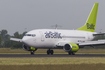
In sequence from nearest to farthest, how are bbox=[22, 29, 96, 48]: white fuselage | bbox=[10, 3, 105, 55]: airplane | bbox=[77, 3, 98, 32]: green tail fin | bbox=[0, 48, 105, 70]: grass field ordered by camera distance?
bbox=[0, 48, 105, 70]: grass field → bbox=[22, 29, 96, 48]: white fuselage → bbox=[10, 3, 105, 55]: airplane → bbox=[77, 3, 98, 32]: green tail fin

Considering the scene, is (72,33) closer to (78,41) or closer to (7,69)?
(78,41)

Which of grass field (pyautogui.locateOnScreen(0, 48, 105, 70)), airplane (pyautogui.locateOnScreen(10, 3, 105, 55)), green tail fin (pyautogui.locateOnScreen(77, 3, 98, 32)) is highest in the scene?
green tail fin (pyautogui.locateOnScreen(77, 3, 98, 32))

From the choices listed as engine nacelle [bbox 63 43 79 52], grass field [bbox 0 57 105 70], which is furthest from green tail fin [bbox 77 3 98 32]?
grass field [bbox 0 57 105 70]

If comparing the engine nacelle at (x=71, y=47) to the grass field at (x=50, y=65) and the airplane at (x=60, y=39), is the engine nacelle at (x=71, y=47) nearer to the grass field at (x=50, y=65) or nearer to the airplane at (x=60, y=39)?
the airplane at (x=60, y=39)

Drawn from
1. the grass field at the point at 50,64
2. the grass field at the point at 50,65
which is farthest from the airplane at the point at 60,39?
→ the grass field at the point at 50,65

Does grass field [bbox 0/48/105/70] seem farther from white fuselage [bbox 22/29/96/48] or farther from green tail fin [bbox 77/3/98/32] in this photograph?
green tail fin [bbox 77/3/98/32]

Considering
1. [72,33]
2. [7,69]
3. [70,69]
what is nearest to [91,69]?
[70,69]

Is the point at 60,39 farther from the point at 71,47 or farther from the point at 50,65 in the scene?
the point at 50,65

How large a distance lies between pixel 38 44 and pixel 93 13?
60.8 ft

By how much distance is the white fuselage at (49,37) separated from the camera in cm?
4775

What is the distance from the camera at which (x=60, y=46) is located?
168 ft

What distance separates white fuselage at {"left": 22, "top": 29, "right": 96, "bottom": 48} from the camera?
47.8 metres

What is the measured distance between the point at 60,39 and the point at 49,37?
10.4 feet

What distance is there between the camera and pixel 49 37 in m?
50.0
